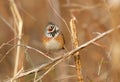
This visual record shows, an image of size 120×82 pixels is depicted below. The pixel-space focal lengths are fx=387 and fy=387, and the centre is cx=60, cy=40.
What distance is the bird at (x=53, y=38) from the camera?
8.82ft

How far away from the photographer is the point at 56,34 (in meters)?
2.74

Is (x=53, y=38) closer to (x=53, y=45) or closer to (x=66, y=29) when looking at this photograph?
(x=53, y=45)

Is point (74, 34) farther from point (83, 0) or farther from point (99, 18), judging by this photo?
point (83, 0)

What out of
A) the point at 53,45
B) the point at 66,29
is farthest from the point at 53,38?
the point at 66,29

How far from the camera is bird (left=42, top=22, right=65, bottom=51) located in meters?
2.69

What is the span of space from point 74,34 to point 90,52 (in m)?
2.03

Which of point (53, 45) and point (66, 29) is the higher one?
point (66, 29)

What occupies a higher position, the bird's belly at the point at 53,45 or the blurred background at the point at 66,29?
the blurred background at the point at 66,29

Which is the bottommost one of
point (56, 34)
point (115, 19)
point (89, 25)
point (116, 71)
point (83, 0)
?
point (116, 71)

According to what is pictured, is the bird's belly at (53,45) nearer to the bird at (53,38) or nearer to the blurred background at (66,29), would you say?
the bird at (53,38)

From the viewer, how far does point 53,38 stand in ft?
9.01

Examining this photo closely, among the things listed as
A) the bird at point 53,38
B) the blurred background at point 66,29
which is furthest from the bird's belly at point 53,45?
the blurred background at point 66,29

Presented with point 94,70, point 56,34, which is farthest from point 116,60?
point 94,70

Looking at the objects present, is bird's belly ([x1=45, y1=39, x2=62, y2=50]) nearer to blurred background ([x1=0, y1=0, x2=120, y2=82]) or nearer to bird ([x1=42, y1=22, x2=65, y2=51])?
bird ([x1=42, y1=22, x2=65, y2=51])
